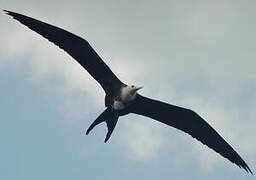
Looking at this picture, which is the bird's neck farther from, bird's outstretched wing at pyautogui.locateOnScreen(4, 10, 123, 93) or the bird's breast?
bird's outstretched wing at pyautogui.locateOnScreen(4, 10, 123, 93)

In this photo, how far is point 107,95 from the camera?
28.4m

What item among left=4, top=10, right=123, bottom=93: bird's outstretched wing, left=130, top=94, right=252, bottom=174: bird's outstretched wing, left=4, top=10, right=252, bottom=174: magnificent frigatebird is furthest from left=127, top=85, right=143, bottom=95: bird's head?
left=130, top=94, right=252, bottom=174: bird's outstretched wing

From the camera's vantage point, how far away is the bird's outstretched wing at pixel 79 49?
91.8 feet

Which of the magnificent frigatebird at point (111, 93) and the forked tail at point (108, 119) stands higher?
the magnificent frigatebird at point (111, 93)

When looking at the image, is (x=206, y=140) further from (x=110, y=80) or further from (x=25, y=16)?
(x=25, y=16)

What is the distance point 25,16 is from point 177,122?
19.1 ft

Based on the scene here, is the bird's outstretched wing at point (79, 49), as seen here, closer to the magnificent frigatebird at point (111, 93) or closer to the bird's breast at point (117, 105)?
the magnificent frigatebird at point (111, 93)

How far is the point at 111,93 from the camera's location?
28.4 metres

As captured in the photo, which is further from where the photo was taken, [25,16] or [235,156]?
[235,156]

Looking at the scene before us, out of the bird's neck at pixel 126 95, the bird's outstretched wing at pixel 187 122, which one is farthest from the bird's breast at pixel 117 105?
the bird's outstretched wing at pixel 187 122

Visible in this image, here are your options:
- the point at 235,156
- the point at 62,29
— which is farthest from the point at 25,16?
the point at 235,156

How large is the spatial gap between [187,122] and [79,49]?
417 cm

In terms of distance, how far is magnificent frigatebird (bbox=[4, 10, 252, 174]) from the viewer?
2806 cm

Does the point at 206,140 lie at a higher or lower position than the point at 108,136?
higher
